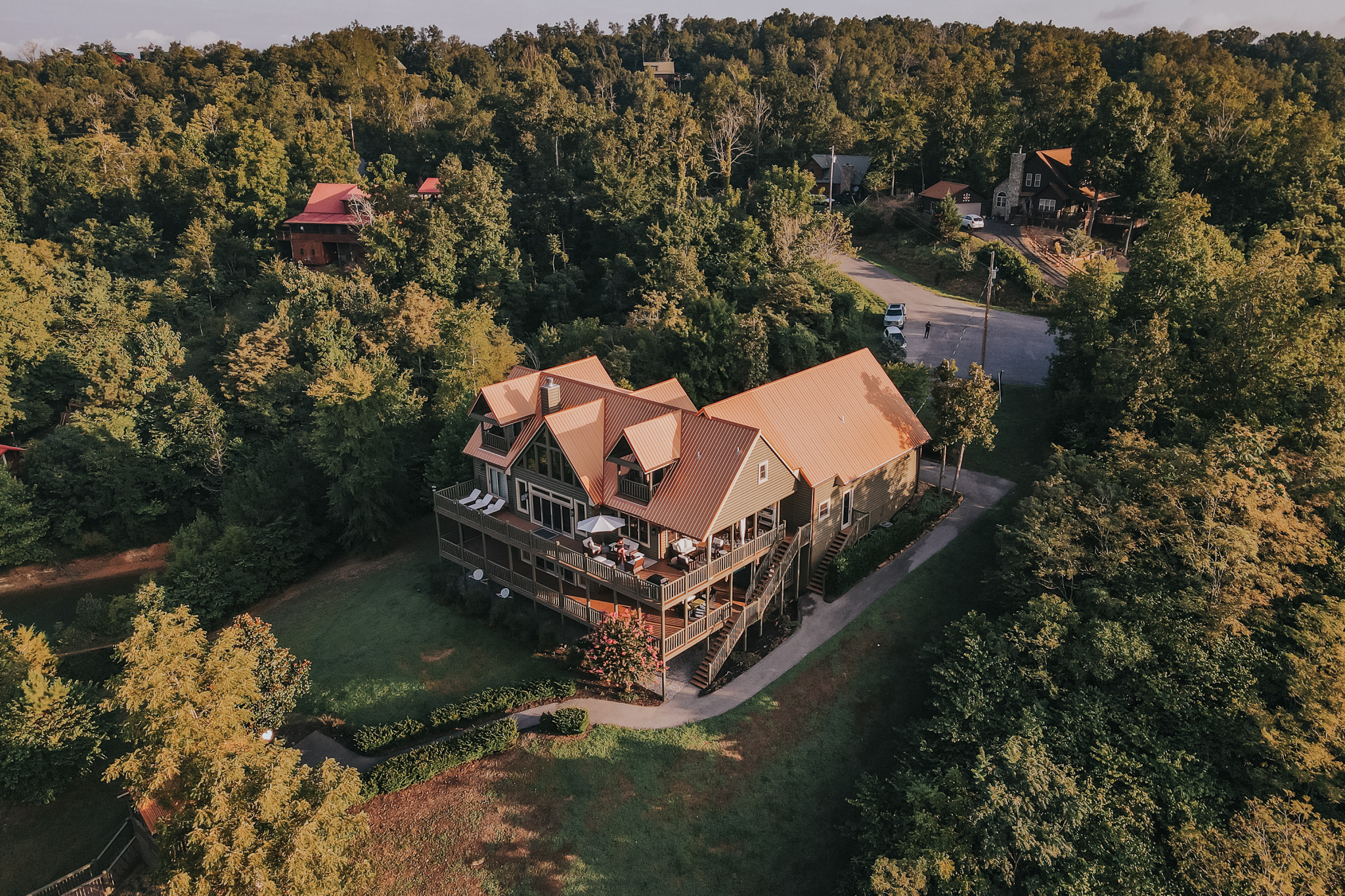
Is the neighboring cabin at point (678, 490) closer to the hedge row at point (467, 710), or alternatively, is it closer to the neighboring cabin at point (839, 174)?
the hedge row at point (467, 710)

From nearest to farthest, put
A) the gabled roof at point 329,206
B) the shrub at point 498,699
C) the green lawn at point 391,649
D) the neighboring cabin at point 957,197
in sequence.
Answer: the shrub at point 498,699, the green lawn at point 391,649, the gabled roof at point 329,206, the neighboring cabin at point 957,197

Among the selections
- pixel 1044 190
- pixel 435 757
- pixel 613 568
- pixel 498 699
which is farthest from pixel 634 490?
pixel 1044 190

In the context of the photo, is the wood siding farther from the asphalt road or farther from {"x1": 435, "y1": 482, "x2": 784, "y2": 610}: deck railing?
the asphalt road

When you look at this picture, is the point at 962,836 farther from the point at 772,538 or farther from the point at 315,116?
the point at 315,116

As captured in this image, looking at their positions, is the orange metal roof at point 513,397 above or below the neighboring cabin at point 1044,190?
below

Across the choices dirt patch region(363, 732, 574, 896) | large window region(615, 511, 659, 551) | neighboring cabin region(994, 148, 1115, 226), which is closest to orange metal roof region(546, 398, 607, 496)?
large window region(615, 511, 659, 551)

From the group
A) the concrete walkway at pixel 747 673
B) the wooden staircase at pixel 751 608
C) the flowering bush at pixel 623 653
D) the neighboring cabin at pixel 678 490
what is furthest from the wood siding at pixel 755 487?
the concrete walkway at pixel 747 673

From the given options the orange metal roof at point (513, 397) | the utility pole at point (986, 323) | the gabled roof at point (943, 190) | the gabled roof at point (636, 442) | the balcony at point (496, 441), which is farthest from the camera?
the gabled roof at point (943, 190)
